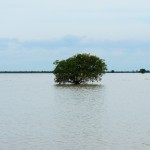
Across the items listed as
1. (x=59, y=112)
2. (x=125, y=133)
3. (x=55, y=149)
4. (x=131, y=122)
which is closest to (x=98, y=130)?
(x=125, y=133)

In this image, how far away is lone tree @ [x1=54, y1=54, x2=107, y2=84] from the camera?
7881 cm

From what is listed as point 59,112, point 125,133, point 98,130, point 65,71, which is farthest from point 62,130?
point 65,71

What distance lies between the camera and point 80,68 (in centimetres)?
7894

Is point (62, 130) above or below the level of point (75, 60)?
below

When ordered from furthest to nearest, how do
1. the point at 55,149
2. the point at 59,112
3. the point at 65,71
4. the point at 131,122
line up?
the point at 65,71
the point at 59,112
the point at 131,122
the point at 55,149

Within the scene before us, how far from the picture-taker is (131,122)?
88.1 ft

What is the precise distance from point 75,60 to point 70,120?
174 ft

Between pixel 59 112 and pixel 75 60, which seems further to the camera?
pixel 75 60

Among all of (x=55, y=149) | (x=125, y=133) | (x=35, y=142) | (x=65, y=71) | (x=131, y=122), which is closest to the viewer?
(x=55, y=149)

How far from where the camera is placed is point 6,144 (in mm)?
19688

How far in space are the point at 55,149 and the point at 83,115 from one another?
12.3 metres

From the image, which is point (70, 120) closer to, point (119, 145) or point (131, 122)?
point (131, 122)

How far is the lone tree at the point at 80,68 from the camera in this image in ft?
259

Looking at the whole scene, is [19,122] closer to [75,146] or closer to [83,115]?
[83,115]
